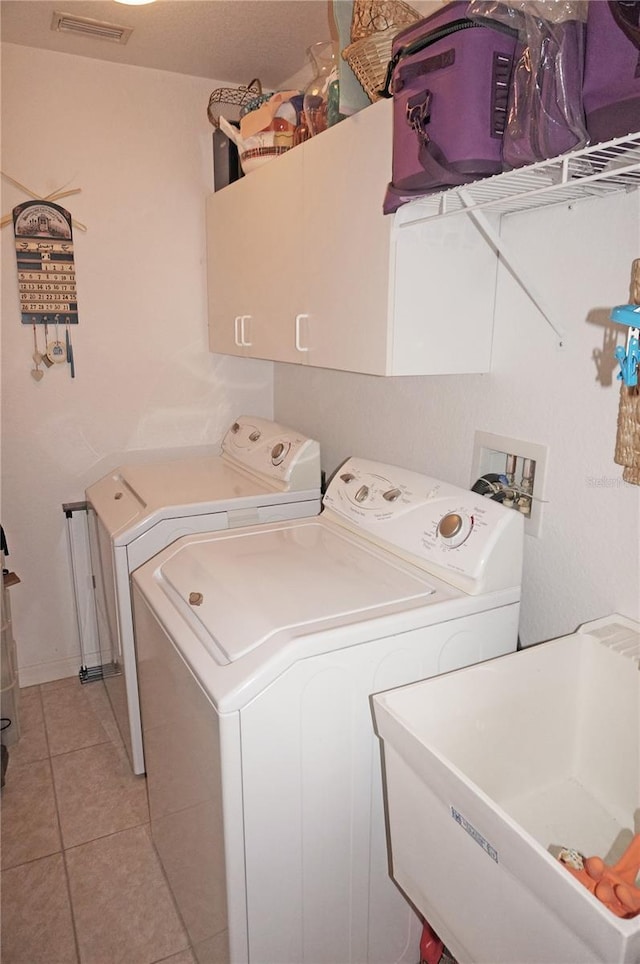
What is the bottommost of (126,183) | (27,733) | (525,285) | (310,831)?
(27,733)

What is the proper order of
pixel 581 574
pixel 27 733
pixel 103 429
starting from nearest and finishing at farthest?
pixel 581 574
pixel 27 733
pixel 103 429

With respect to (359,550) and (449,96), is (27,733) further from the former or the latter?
(449,96)

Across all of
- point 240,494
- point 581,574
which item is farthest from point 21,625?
point 581,574

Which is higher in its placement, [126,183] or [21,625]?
[126,183]

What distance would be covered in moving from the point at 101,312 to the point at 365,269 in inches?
55.5

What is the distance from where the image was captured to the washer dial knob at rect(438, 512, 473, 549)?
4.78 ft

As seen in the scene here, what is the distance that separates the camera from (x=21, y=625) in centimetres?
271

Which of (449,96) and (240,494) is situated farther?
(240,494)

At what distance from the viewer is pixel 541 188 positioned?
119 cm

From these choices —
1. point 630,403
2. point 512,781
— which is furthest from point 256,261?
point 512,781

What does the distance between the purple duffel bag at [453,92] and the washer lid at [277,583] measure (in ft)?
2.83

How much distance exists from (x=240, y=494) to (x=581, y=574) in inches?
46.7

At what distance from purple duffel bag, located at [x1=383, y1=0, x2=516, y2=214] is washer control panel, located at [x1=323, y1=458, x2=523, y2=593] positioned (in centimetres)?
70

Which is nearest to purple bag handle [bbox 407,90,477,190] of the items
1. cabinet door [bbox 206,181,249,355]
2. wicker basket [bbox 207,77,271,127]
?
cabinet door [bbox 206,181,249,355]
